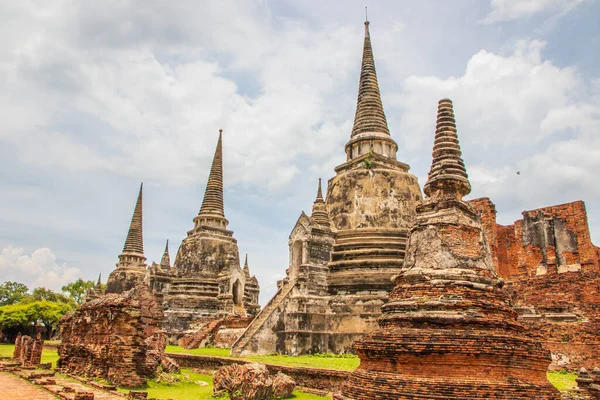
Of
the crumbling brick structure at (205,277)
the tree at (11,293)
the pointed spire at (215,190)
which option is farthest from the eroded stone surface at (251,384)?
the tree at (11,293)

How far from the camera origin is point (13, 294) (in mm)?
65688

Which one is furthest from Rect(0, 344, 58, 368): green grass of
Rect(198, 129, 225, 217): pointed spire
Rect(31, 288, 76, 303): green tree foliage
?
Rect(31, 288, 76, 303): green tree foliage

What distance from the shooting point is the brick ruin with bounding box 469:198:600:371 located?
13.3 metres

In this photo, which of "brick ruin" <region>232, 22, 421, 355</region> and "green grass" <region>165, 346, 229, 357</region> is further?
"green grass" <region>165, 346, 229, 357</region>

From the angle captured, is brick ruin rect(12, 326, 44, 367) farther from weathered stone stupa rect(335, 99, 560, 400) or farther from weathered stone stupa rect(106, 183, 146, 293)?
weathered stone stupa rect(106, 183, 146, 293)

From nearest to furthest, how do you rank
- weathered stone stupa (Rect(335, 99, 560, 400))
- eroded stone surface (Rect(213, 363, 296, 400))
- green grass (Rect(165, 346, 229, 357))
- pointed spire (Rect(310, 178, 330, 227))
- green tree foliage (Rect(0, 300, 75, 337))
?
weathered stone stupa (Rect(335, 99, 560, 400)) < eroded stone surface (Rect(213, 363, 296, 400)) < green grass (Rect(165, 346, 229, 357)) < pointed spire (Rect(310, 178, 330, 227)) < green tree foliage (Rect(0, 300, 75, 337))

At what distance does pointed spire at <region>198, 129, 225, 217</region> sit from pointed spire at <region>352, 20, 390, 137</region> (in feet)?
40.1

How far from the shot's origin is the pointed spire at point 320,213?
21203 millimetres

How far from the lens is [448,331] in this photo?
26.1 ft

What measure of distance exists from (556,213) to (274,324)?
10.5m

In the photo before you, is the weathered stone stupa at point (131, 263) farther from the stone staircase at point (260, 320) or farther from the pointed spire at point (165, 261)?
the stone staircase at point (260, 320)

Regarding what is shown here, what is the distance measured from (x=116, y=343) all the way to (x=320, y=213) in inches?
399

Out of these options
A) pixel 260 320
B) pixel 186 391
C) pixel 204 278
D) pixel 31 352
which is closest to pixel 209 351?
pixel 260 320

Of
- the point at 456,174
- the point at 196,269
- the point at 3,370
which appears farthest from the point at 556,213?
the point at 196,269
